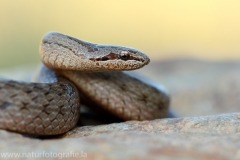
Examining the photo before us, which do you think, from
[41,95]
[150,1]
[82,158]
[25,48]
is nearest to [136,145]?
[82,158]

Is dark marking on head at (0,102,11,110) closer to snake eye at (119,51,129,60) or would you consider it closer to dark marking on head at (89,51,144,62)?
dark marking on head at (89,51,144,62)

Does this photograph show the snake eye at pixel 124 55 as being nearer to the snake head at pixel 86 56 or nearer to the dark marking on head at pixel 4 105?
the snake head at pixel 86 56

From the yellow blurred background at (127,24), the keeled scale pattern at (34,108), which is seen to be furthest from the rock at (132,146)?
the yellow blurred background at (127,24)

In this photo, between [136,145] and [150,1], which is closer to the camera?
[136,145]

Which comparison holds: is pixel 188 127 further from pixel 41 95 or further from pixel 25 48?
pixel 25 48

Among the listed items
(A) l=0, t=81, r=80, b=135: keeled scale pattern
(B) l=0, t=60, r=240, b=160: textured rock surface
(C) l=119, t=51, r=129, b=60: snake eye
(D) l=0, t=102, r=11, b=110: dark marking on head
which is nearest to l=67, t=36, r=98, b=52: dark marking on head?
(C) l=119, t=51, r=129, b=60: snake eye

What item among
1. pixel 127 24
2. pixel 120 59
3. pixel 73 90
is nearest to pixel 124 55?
pixel 120 59
